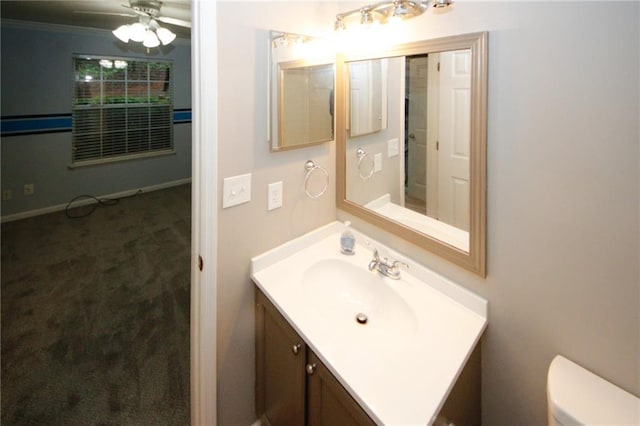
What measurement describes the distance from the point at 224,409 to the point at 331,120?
1370 mm

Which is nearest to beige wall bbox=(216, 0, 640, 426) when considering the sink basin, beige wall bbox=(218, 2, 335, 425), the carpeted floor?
beige wall bbox=(218, 2, 335, 425)

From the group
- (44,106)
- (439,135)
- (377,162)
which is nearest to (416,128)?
(439,135)

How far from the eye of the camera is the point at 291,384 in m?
1.18

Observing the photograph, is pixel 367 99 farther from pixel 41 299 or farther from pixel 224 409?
pixel 41 299

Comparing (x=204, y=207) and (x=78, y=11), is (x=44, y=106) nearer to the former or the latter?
(x=78, y=11)

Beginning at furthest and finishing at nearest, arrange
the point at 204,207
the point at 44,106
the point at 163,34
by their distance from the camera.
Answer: the point at 44,106 < the point at 163,34 < the point at 204,207

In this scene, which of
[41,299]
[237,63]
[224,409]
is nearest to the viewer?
[237,63]

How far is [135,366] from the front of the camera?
1828mm

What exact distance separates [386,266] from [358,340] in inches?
16.0

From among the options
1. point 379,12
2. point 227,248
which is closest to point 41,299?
point 227,248

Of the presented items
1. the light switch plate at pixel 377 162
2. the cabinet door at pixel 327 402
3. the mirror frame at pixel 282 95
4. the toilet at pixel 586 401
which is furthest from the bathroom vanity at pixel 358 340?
the mirror frame at pixel 282 95

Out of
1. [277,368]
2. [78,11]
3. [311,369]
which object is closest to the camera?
[311,369]

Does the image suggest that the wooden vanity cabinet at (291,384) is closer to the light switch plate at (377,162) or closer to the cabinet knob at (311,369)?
the cabinet knob at (311,369)

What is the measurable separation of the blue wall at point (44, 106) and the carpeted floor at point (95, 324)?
1.98 feet
